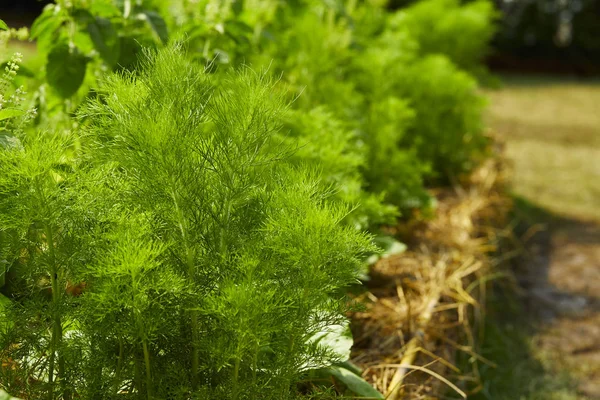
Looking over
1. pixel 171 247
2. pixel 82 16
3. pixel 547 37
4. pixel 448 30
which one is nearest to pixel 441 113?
pixel 448 30

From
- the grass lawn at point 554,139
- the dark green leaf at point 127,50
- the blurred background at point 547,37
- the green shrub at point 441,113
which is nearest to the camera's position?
the dark green leaf at point 127,50

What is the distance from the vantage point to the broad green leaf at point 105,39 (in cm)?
160

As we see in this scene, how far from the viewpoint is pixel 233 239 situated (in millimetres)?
990

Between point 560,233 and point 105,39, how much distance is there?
10.1 feet

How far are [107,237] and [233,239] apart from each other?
0.55ft

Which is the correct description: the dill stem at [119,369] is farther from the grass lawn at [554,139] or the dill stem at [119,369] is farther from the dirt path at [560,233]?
the grass lawn at [554,139]

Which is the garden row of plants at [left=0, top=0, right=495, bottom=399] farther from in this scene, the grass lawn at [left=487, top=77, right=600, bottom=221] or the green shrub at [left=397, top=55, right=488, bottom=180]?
the grass lawn at [left=487, top=77, right=600, bottom=221]

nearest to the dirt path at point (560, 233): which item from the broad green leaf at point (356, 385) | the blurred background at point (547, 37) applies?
the broad green leaf at point (356, 385)

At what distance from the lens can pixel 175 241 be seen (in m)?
0.96

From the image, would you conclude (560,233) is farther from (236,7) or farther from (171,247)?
(171,247)

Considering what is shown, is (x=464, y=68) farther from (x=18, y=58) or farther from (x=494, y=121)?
(x=18, y=58)

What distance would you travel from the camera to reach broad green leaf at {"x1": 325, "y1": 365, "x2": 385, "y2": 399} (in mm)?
1335

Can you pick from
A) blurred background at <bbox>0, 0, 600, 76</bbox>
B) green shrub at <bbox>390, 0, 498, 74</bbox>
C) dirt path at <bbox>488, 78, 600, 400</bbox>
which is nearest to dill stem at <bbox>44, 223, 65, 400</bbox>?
dirt path at <bbox>488, 78, 600, 400</bbox>

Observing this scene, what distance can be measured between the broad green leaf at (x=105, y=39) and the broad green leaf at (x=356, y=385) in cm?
84
